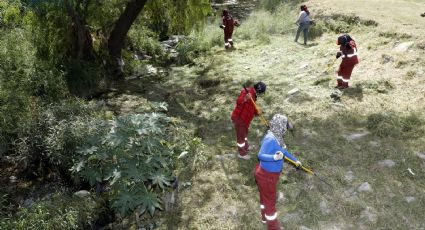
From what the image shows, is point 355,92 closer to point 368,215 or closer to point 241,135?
point 241,135

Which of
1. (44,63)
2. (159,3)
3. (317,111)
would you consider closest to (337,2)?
(159,3)

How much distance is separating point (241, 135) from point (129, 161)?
6.79 feet

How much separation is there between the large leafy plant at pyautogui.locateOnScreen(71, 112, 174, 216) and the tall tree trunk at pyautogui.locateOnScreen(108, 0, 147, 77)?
537cm

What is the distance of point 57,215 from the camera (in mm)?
5875

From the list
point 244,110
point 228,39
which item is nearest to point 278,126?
point 244,110

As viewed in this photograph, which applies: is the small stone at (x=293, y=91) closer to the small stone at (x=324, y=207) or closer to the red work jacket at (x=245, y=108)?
the red work jacket at (x=245, y=108)

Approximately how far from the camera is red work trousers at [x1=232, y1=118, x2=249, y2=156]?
283 inches

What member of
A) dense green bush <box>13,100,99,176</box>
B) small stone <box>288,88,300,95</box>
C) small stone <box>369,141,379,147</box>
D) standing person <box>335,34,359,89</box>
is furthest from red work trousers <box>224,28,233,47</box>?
small stone <box>369,141,379,147</box>

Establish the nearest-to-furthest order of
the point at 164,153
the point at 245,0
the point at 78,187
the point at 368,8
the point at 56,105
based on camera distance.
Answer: the point at 164,153
the point at 78,187
the point at 56,105
the point at 368,8
the point at 245,0

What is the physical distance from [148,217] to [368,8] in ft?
35.8

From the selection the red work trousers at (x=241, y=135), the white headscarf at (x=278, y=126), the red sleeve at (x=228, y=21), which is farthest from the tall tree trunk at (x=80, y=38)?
the white headscarf at (x=278, y=126)

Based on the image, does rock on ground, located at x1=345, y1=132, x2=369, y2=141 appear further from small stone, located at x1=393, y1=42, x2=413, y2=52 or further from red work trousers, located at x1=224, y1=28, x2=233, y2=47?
red work trousers, located at x1=224, y1=28, x2=233, y2=47

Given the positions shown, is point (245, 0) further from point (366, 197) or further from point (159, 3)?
point (366, 197)

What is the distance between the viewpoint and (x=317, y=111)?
8.63 meters
